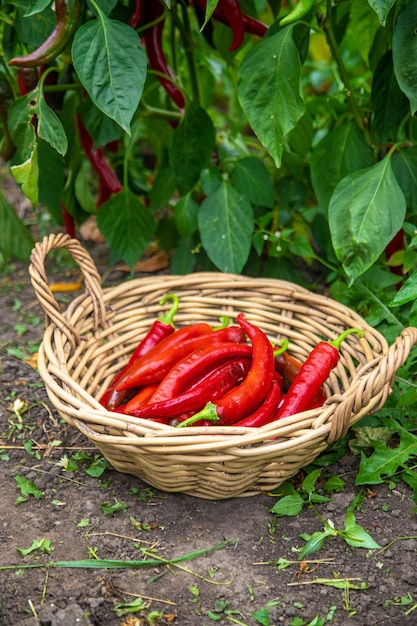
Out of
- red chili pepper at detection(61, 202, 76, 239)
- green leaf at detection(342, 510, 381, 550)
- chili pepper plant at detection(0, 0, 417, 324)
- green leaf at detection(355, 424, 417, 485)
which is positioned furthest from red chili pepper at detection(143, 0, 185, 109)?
green leaf at detection(342, 510, 381, 550)

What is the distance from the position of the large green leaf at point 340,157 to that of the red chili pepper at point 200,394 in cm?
66

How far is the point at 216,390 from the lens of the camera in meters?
2.09

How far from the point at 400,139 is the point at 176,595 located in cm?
149

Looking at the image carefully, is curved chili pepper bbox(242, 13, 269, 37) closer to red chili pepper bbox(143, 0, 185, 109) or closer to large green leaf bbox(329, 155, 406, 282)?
red chili pepper bbox(143, 0, 185, 109)

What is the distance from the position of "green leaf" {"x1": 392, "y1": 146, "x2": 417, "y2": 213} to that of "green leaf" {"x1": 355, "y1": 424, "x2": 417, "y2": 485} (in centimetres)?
74

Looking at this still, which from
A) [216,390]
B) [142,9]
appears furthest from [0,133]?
[216,390]

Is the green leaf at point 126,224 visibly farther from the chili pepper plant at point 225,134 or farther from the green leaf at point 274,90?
the green leaf at point 274,90

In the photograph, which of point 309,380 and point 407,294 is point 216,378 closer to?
point 309,380

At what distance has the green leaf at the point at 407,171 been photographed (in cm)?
236

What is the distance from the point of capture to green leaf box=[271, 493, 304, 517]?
1913 mm

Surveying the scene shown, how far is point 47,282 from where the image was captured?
2.08m

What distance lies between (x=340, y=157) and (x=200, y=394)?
90 centimetres


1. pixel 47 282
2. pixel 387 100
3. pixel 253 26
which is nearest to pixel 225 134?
pixel 253 26

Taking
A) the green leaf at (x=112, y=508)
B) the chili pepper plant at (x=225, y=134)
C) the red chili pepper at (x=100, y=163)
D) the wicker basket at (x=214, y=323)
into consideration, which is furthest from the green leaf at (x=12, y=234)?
the green leaf at (x=112, y=508)
